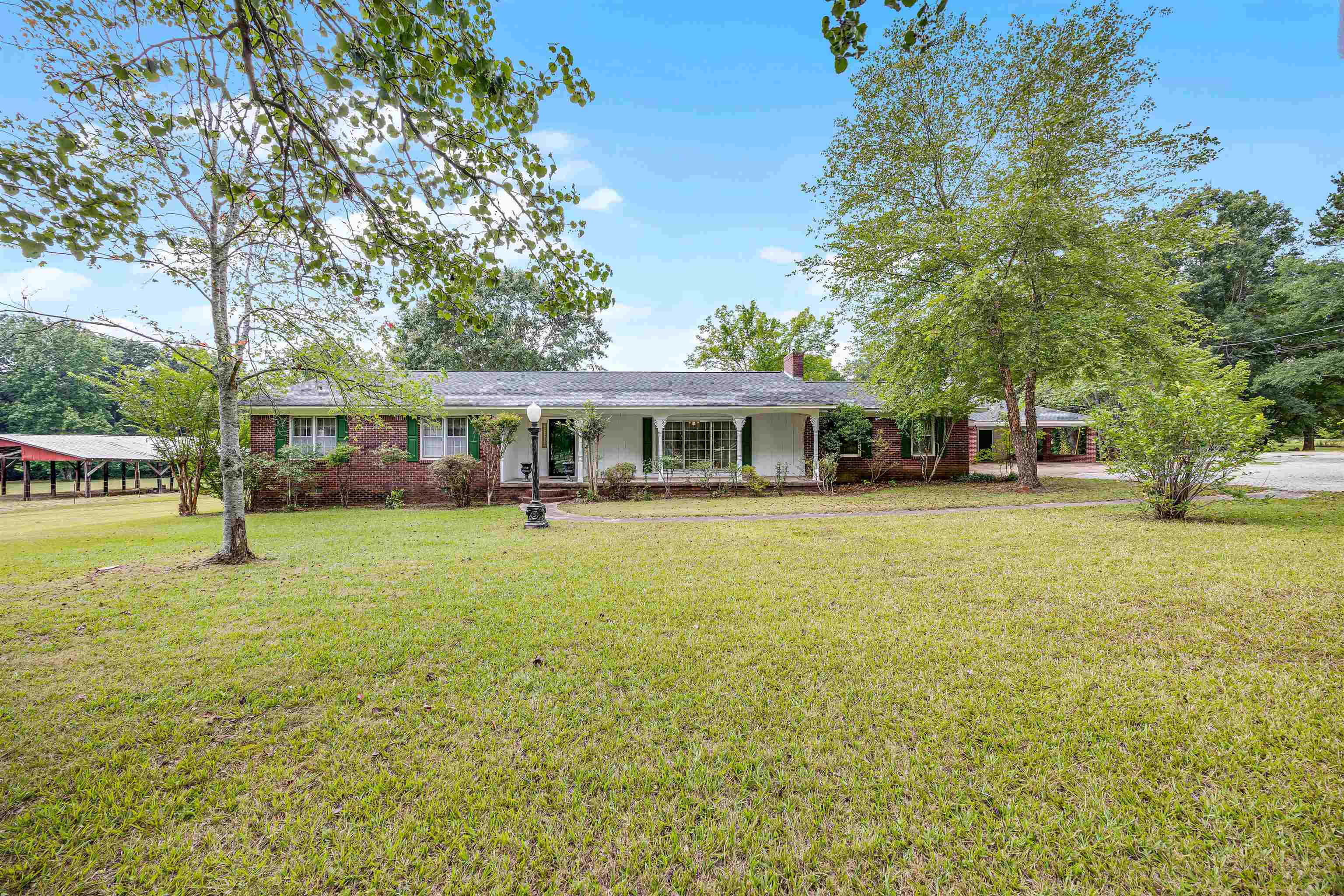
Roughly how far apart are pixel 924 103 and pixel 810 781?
1859 centimetres

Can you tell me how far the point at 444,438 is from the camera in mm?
14602

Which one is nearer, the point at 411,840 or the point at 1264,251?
the point at 411,840

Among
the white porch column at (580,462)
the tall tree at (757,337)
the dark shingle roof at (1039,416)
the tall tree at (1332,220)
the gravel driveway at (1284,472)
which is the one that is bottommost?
the gravel driveway at (1284,472)

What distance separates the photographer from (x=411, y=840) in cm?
200

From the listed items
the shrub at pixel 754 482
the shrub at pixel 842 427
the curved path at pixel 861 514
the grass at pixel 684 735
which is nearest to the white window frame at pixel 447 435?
the curved path at pixel 861 514

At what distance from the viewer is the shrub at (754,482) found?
1456 cm

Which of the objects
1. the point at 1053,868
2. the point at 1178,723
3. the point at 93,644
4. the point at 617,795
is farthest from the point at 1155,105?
the point at 93,644

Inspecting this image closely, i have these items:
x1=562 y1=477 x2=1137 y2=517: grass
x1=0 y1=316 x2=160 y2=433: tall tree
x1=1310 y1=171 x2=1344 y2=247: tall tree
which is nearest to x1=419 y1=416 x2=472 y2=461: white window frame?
x1=562 y1=477 x2=1137 y2=517: grass

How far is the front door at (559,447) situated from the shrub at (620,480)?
1.97 meters

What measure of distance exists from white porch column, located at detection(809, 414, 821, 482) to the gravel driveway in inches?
274

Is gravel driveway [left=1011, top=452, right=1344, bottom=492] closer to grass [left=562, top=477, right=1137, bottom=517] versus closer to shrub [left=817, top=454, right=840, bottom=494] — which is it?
grass [left=562, top=477, right=1137, bottom=517]

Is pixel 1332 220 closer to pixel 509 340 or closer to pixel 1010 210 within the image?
pixel 1010 210

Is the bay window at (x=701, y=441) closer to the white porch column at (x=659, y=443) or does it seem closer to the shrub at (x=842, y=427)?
the white porch column at (x=659, y=443)

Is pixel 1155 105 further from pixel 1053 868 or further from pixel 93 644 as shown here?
pixel 93 644
